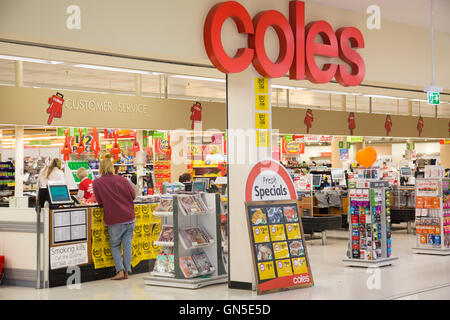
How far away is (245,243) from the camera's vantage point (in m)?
7.29

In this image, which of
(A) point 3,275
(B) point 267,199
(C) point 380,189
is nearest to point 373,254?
(C) point 380,189

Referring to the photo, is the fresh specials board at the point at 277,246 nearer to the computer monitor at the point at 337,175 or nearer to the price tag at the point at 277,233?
the price tag at the point at 277,233

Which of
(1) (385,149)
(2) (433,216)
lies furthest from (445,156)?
(2) (433,216)

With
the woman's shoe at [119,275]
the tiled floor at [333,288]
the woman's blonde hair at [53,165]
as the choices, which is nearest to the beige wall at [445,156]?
the tiled floor at [333,288]

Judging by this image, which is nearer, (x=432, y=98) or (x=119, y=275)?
(x=119, y=275)

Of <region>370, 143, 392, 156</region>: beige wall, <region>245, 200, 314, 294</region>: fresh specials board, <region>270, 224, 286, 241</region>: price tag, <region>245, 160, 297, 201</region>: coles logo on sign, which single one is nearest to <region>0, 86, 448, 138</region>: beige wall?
<region>245, 160, 297, 201</region>: coles logo on sign

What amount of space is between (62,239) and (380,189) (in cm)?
459

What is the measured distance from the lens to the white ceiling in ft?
28.0

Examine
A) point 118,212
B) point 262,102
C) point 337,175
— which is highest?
point 262,102

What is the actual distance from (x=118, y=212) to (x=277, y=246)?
2.27m

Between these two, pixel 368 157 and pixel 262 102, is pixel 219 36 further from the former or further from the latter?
pixel 368 157

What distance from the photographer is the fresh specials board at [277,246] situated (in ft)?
22.8

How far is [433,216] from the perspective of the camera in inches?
414

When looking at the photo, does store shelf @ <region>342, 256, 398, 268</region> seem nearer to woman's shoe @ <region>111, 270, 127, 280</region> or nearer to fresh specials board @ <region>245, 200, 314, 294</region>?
fresh specials board @ <region>245, 200, 314, 294</region>
